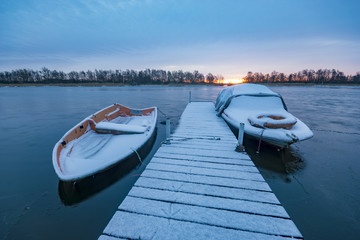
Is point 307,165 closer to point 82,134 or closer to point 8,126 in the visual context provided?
point 82,134

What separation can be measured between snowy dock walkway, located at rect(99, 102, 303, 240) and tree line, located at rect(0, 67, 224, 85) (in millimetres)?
85373

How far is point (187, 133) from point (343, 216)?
4868mm

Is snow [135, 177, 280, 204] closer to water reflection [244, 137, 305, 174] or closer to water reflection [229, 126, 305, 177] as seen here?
water reflection [229, 126, 305, 177]

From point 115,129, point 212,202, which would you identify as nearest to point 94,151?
point 115,129

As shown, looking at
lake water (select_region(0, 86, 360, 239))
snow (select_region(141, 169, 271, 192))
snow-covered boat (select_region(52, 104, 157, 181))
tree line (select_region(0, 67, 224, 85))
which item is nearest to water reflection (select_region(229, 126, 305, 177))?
lake water (select_region(0, 86, 360, 239))

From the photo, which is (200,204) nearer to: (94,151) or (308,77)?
(94,151)

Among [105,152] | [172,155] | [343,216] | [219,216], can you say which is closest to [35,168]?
[105,152]

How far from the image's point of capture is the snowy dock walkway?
2.34 metres

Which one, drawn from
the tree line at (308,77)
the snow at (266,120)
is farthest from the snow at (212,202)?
the tree line at (308,77)


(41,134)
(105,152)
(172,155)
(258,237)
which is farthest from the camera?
(41,134)

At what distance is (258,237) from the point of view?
229 cm

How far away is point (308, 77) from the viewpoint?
102 m

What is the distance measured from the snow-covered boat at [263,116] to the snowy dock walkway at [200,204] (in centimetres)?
205

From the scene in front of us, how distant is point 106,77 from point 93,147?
98598mm
